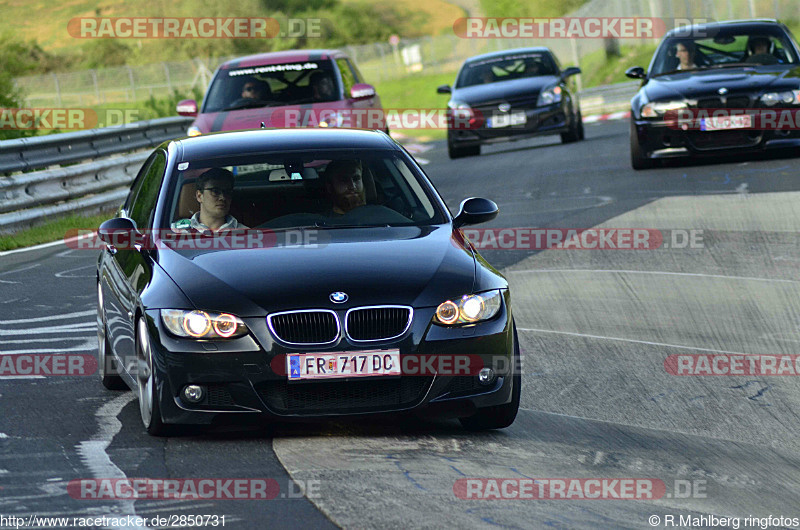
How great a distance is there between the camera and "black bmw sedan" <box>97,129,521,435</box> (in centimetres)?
616

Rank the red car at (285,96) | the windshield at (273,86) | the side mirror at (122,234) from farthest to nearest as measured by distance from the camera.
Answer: the windshield at (273,86) → the red car at (285,96) → the side mirror at (122,234)

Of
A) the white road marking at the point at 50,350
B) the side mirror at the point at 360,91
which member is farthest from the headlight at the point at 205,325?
the side mirror at the point at 360,91

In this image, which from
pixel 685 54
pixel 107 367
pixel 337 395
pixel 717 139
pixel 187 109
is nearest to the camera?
pixel 337 395

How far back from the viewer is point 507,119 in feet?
75.7

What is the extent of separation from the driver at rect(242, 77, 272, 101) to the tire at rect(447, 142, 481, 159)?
274 inches

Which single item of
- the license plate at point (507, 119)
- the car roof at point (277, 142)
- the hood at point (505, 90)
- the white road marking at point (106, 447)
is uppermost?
the car roof at point (277, 142)

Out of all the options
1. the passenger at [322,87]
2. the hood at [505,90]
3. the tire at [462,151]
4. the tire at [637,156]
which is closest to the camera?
the passenger at [322,87]

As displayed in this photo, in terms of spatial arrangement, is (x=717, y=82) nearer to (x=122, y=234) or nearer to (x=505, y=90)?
(x=505, y=90)

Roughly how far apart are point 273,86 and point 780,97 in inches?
235

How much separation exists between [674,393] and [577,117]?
17.3 meters

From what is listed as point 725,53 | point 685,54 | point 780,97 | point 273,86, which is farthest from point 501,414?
point 725,53

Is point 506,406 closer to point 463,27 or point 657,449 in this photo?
point 657,449

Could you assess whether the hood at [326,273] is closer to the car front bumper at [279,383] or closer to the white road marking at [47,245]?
the car front bumper at [279,383]

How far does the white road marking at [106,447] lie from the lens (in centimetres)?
531
